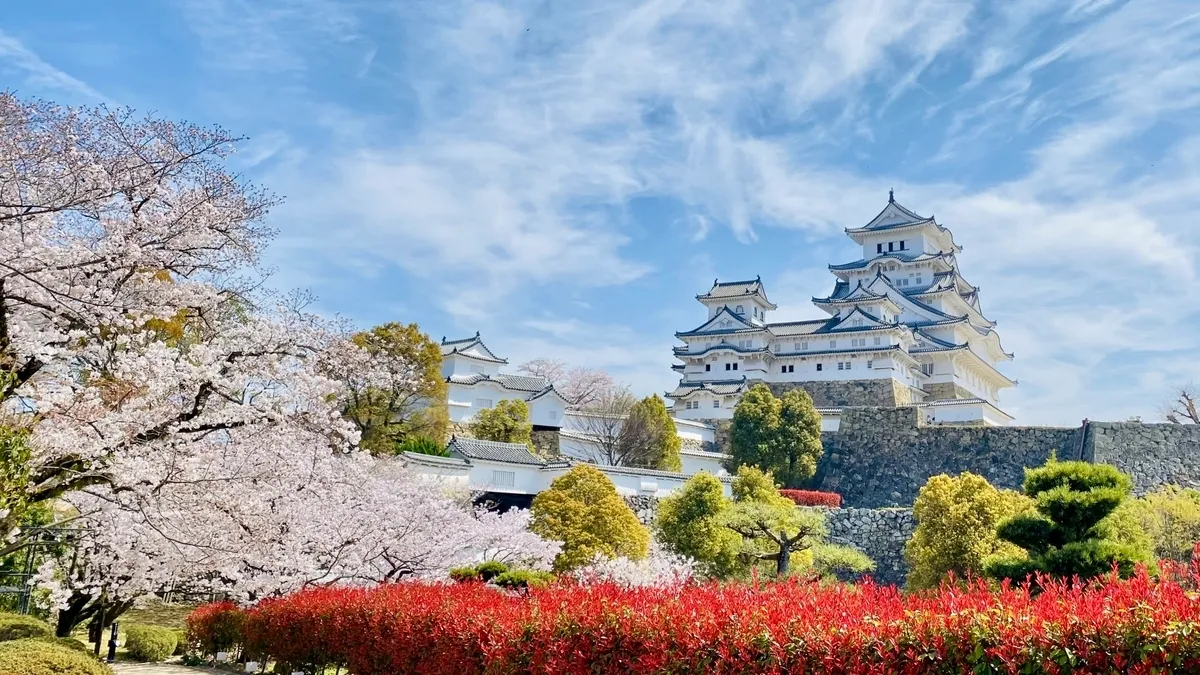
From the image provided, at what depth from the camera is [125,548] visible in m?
11.1

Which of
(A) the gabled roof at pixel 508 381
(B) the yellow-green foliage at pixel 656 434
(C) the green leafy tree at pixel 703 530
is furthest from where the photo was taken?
(A) the gabled roof at pixel 508 381

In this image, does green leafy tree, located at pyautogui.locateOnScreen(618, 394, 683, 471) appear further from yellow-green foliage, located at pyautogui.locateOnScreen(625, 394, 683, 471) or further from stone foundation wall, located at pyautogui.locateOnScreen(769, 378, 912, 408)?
stone foundation wall, located at pyautogui.locateOnScreen(769, 378, 912, 408)

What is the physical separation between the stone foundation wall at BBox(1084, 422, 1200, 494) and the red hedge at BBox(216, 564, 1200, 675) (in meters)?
28.8

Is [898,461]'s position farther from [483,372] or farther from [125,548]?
[125,548]

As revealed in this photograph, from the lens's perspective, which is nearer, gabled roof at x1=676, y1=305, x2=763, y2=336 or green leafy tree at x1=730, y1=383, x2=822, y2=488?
green leafy tree at x1=730, y1=383, x2=822, y2=488

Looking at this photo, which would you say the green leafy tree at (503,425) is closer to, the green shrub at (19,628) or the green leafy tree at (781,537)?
the green leafy tree at (781,537)

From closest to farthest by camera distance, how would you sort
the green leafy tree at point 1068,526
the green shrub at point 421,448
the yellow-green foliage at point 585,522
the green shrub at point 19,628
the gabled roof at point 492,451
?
1. the green shrub at point 19,628
2. the green leafy tree at point 1068,526
3. the yellow-green foliage at point 585,522
4. the green shrub at point 421,448
5. the gabled roof at point 492,451

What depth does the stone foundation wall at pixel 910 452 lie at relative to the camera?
33969 millimetres

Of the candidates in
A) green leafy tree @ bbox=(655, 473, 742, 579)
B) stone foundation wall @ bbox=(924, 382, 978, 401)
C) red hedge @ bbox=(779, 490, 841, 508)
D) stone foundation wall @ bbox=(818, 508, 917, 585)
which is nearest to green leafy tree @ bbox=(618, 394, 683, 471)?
red hedge @ bbox=(779, 490, 841, 508)

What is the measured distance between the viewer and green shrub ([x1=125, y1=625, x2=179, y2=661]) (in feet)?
46.9

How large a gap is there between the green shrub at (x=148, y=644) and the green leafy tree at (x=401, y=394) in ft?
44.2

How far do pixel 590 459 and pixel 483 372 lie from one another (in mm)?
8525

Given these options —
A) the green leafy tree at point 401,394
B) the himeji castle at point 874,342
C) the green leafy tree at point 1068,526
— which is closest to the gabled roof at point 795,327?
the himeji castle at point 874,342

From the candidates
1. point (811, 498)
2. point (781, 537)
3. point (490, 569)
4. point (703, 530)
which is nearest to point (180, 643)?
point (490, 569)
